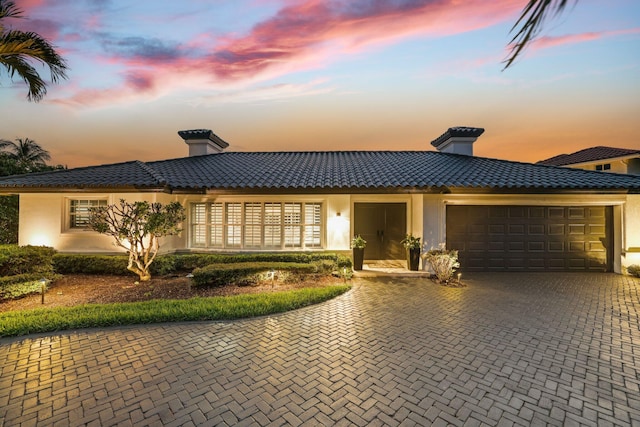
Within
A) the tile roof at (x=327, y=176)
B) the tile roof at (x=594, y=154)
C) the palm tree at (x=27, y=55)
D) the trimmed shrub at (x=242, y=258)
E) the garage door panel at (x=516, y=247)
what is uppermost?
the tile roof at (x=594, y=154)

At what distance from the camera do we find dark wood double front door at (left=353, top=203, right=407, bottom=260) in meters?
12.6

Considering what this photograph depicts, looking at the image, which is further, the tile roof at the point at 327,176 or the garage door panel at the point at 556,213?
the garage door panel at the point at 556,213

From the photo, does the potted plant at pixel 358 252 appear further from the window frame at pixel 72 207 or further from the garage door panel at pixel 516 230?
the window frame at pixel 72 207

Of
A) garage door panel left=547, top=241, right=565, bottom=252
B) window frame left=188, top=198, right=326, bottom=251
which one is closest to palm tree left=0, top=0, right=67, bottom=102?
window frame left=188, top=198, right=326, bottom=251

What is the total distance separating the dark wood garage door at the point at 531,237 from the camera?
1055 centimetres

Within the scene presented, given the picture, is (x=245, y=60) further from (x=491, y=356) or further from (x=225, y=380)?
(x=491, y=356)

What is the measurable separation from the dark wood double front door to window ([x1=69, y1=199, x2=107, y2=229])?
10919mm

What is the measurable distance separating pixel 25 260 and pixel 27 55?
236 inches

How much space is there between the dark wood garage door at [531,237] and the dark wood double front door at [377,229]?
8.45ft

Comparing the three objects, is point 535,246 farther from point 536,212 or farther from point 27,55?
point 27,55

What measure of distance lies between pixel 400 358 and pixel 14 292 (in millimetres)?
10081

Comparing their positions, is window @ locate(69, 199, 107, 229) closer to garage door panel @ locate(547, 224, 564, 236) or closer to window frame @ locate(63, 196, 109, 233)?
window frame @ locate(63, 196, 109, 233)

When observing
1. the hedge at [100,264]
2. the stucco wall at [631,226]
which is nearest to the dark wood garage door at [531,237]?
the stucco wall at [631,226]

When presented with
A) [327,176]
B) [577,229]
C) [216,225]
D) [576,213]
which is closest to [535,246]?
[577,229]
